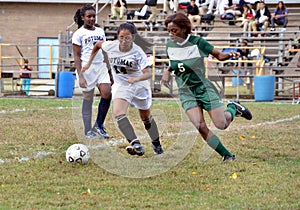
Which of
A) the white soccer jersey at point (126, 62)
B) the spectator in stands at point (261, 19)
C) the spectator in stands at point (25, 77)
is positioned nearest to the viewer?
the white soccer jersey at point (126, 62)

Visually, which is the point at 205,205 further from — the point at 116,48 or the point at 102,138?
the point at 102,138

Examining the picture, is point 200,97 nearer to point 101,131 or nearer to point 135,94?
point 135,94

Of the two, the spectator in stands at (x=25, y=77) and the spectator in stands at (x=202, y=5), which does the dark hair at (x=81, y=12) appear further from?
the spectator in stands at (x=202, y=5)

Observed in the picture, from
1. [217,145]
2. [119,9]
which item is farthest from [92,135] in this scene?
[119,9]

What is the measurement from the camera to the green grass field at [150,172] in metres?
5.43

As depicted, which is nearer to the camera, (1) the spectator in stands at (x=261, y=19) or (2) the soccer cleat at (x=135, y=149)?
(2) the soccer cleat at (x=135, y=149)

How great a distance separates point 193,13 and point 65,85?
6.52m

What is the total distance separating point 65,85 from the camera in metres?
21.3

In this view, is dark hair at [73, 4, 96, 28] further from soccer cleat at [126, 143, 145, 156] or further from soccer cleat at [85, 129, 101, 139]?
soccer cleat at [126, 143, 145, 156]

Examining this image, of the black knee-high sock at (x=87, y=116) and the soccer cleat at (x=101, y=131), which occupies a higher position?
the black knee-high sock at (x=87, y=116)

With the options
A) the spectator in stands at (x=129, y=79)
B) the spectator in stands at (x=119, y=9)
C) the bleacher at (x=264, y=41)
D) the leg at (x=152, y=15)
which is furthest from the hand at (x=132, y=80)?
the spectator in stands at (x=119, y=9)

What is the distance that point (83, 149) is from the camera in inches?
287

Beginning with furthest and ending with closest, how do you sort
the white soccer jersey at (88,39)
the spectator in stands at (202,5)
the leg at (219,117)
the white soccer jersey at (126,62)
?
the spectator in stands at (202,5) < the white soccer jersey at (88,39) < the white soccer jersey at (126,62) < the leg at (219,117)

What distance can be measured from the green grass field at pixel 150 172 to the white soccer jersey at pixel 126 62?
935mm
